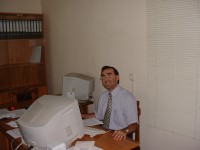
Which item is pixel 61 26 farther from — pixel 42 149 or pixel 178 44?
pixel 42 149

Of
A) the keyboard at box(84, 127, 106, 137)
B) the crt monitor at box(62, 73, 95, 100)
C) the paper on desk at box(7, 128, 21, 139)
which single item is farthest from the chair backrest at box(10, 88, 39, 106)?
the keyboard at box(84, 127, 106, 137)

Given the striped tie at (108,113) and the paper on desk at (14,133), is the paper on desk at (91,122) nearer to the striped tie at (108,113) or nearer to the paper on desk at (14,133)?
the striped tie at (108,113)

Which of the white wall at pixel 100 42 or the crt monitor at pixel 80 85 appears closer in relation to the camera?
the white wall at pixel 100 42

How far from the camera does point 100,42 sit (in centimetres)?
328

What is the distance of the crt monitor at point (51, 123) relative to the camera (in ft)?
5.54

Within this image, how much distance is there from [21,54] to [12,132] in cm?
215

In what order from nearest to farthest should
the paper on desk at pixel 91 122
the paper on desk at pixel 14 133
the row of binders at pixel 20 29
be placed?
the paper on desk at pixel 14 133, the paper on desk at pixel 91 122, the row of binders at pixel 20 29

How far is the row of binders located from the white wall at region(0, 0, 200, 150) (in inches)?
10.0

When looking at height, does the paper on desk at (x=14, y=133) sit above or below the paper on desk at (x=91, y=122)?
below

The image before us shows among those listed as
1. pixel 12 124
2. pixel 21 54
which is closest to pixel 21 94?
pixel 21 54

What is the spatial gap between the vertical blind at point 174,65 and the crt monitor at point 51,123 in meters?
1.02

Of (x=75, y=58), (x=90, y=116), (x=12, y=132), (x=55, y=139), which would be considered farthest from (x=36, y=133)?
(x=75, y=58)

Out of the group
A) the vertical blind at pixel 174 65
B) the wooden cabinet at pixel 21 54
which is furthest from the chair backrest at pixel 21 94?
the vertical blind at pixel 174 65

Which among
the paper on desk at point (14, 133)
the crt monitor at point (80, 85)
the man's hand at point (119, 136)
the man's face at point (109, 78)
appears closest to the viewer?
the man's hand at point (119, 136)
